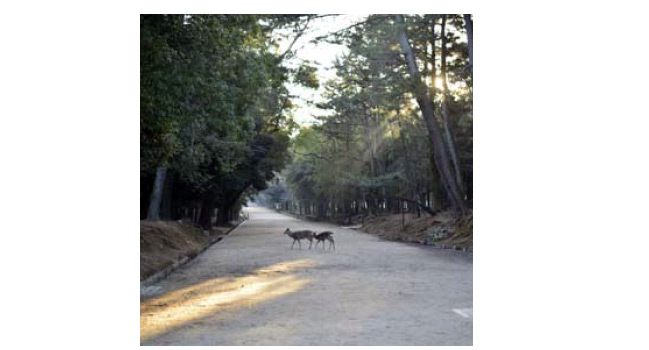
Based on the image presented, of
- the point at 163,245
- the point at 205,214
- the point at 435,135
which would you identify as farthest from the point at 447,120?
the point at 205,214

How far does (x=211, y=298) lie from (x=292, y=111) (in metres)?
27.4

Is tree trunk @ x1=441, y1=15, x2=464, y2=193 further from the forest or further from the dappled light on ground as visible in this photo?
the dappled light on ground

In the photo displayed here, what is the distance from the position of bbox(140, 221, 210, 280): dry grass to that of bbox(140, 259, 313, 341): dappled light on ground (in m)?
1.78

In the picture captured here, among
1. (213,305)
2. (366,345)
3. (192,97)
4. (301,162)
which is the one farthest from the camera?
(301,162)

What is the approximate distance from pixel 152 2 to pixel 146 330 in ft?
12.1

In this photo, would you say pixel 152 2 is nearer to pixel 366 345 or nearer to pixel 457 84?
pixel 366 345

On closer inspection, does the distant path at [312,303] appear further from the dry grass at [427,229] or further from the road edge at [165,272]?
the dry grass at [427,229]

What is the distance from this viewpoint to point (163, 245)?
18688 mm

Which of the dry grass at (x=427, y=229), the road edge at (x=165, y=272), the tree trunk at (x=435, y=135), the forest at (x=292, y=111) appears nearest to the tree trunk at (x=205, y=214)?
the forest at (x=292, y=111)

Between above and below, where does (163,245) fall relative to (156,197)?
below

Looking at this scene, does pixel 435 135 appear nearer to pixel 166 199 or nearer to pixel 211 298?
→ pixel 166 199
